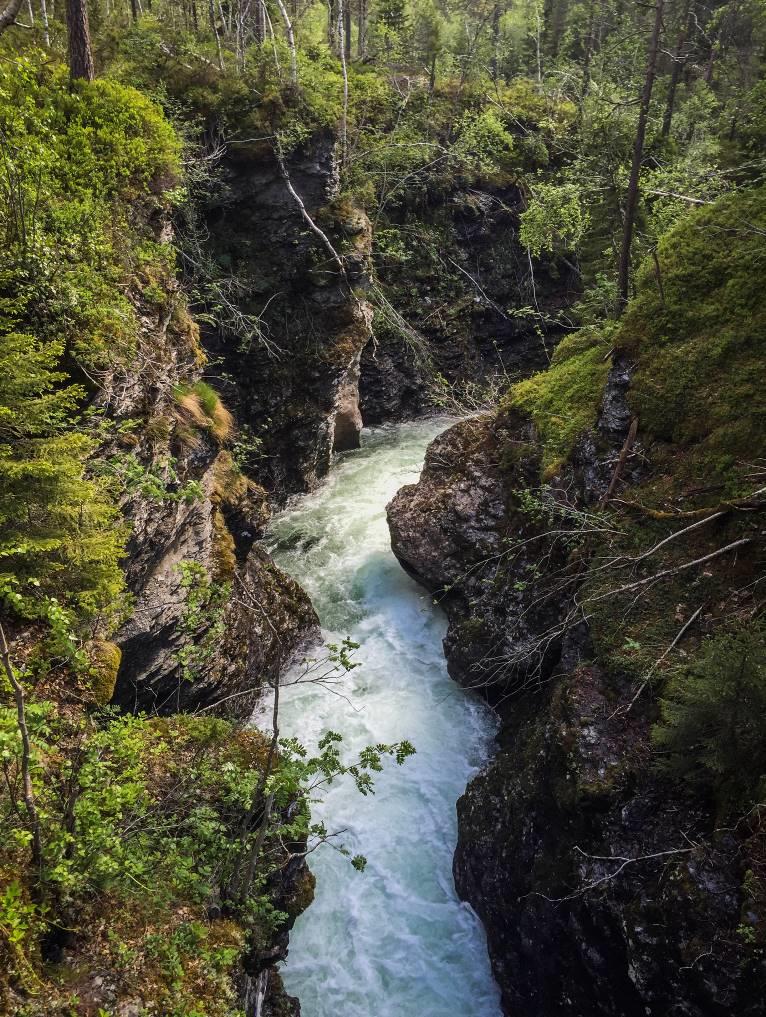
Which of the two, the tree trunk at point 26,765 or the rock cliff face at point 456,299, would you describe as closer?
the tree trunk at point 26,765

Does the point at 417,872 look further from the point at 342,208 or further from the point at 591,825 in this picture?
the point at 342,208

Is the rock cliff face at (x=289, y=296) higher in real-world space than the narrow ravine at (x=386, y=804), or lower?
higher

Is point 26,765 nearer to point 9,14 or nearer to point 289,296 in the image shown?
point 9,14

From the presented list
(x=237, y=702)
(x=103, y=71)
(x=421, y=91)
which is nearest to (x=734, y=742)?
(x=237, y=702)

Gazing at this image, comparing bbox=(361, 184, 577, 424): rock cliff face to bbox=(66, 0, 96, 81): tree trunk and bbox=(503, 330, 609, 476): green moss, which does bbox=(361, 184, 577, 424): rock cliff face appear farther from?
bbox=(66, 0, 96, 81): tree trunk

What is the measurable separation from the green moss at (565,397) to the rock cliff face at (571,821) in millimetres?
344

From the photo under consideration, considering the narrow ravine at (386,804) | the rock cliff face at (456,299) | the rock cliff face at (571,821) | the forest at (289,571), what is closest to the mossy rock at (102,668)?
the forest at (289,571)

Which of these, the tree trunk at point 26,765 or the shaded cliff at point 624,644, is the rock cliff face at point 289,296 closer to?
the shaded cliff at point 624,644

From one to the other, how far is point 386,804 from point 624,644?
4.51 m

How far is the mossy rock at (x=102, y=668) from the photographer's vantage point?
618cm

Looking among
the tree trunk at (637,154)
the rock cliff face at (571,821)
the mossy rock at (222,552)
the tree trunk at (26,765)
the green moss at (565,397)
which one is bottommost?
the rock cliff face at (571,821)

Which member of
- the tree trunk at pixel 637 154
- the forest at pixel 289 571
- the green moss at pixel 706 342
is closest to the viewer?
the forest at pixel 289 571

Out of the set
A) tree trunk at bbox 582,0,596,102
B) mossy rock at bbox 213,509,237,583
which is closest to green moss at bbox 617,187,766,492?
mossy rock at bbox 213,509,237,583

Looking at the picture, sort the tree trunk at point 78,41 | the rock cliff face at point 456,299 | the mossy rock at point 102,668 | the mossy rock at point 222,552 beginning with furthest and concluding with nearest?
the rock cliff face at point 456,299
the mossy rock at point 222,552
the tree trunk at point 78,41
the mossy rock at point 102,668
